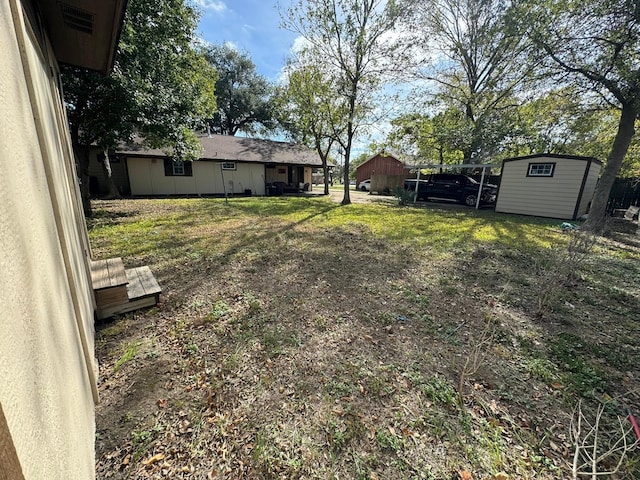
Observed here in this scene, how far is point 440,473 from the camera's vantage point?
1778 millimetres

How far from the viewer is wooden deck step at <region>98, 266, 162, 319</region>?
324cm

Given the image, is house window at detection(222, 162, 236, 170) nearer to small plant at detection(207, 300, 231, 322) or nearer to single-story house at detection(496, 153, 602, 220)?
small plant at detection(207, 300, 231, 322)

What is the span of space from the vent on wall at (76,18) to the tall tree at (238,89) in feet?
76.8

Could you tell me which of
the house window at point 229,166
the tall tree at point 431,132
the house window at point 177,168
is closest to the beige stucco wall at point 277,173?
the house window at point 229,166

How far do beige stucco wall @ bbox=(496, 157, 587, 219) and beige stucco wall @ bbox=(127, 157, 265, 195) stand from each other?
1416cm

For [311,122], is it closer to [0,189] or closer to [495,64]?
[495,64]

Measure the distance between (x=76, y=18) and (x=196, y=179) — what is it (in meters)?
14.4

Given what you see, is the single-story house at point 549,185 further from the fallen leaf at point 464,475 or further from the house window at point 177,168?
the house window at point 177,168

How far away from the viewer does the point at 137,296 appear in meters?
3.41

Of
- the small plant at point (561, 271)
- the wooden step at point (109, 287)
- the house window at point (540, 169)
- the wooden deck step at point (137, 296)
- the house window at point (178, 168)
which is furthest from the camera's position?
the house window at point (178, 168)

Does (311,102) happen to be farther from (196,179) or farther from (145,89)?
(145,89)

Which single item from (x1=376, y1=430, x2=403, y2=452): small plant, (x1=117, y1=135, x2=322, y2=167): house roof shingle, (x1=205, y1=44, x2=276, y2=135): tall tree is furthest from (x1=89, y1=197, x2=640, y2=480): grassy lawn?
(x1=205, y1=44, x2=276, y2=135): tall tree

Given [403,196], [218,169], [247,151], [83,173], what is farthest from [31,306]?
[247,151]

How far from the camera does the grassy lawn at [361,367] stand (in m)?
1.88
